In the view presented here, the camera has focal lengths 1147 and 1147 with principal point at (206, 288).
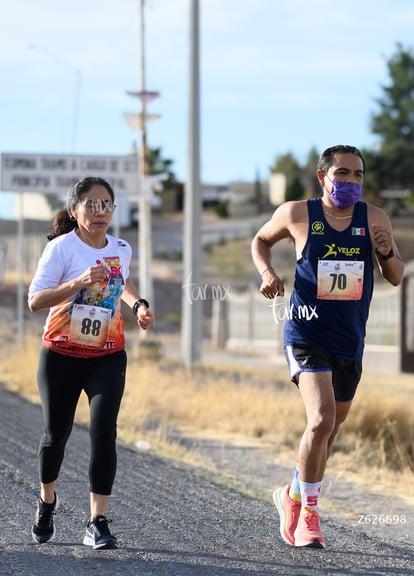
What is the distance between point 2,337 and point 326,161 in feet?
55.7

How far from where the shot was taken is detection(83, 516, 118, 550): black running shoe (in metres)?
5.85

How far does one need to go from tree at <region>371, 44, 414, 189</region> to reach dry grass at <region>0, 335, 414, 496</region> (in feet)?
211

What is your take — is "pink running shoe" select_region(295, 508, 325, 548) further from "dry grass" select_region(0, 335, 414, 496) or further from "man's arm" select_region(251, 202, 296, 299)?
"dry grass" select_region(0, 335, 414, 496)

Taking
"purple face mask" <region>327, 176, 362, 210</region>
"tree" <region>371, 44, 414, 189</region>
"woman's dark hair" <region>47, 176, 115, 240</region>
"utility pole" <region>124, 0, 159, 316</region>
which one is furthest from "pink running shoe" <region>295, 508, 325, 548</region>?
"tree" <region>371, 44, 414, 189</region>

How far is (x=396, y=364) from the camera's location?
2150 centimetres

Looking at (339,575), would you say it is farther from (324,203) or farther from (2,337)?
(2,337)

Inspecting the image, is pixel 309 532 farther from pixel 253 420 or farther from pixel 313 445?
pixel 253 420

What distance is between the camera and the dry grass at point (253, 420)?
1048cm

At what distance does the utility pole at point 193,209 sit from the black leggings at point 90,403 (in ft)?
36.3

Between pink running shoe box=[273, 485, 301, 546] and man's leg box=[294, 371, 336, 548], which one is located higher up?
man's leg box=[294, 371, 336, 548]

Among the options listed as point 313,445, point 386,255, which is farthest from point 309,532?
point 386,255

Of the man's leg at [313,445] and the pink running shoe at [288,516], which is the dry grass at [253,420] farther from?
the man's leg at [313,445]

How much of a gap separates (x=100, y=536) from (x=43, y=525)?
1.26ft

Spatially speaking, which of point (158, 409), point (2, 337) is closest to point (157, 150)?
point (2, 337)
